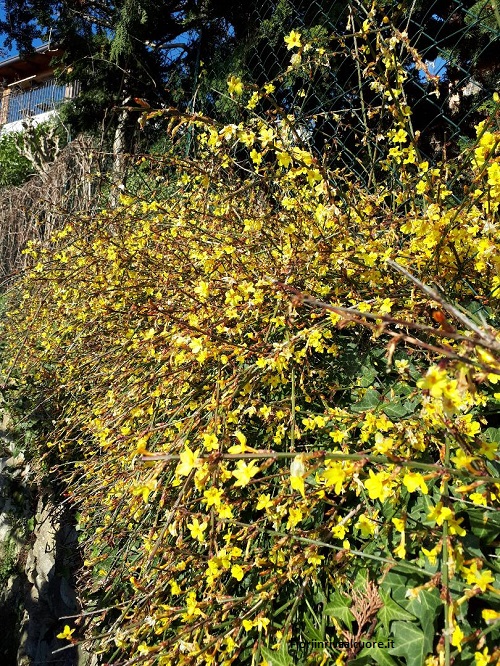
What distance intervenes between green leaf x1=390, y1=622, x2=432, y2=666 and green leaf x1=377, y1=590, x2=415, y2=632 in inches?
0.8

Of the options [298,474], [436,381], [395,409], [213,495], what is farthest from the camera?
[395,409]

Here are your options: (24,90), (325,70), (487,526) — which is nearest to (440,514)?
(487,526)

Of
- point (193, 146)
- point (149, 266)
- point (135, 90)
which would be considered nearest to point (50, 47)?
point (135, 90)

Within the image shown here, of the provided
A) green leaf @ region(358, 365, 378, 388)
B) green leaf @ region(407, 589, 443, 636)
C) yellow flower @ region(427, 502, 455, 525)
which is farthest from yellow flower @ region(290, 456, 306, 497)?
Answer: green leaf @ region(358, 365, 378, 388)

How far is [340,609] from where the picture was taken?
1.34 meters

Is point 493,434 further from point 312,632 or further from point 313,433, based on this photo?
point 312,632

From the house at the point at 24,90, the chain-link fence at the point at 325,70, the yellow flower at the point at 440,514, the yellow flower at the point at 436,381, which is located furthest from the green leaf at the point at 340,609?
the house at the point at 24,90

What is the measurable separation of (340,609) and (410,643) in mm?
217

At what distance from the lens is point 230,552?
1425mm

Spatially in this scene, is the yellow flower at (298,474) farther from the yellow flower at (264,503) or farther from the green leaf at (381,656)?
the green leaf at (381,656)

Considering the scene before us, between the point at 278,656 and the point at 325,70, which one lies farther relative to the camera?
the point at 325,70

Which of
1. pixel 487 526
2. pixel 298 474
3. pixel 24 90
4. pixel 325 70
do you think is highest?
pixel 24 90

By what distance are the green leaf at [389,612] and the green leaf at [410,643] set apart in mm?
21

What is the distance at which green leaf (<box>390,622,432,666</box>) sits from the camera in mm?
1135
